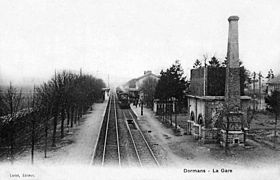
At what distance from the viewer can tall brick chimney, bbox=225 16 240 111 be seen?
21625mm

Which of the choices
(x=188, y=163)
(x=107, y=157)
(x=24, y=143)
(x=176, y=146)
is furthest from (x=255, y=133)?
(x=24, y=143)

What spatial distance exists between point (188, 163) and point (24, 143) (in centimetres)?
1319

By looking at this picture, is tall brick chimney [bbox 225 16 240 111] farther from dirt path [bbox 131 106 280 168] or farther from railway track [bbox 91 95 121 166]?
railway track [bbox 91 95 121 166]

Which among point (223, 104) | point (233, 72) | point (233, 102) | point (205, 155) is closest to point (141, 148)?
point (205, 155)

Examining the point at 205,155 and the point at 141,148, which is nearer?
the point at 205,155

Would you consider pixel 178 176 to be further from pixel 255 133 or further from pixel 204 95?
pixel 255 133

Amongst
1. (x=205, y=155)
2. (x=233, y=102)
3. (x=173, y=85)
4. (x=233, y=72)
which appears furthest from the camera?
(x=173, y=85)

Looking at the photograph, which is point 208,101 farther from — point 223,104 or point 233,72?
point 233,72

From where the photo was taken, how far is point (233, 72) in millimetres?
22172

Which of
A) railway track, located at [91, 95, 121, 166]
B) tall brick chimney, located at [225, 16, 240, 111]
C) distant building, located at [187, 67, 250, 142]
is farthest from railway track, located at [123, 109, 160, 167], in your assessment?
tall brick chimney, located at [225, 16, 240, 111]

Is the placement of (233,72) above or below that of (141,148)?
above

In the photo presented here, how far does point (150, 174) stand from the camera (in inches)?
508

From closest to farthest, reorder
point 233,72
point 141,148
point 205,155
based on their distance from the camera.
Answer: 1. point 205,155
2. point 233,72
3. point 141,148

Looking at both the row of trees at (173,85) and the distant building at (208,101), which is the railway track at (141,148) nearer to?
the distant building at (208,101)
